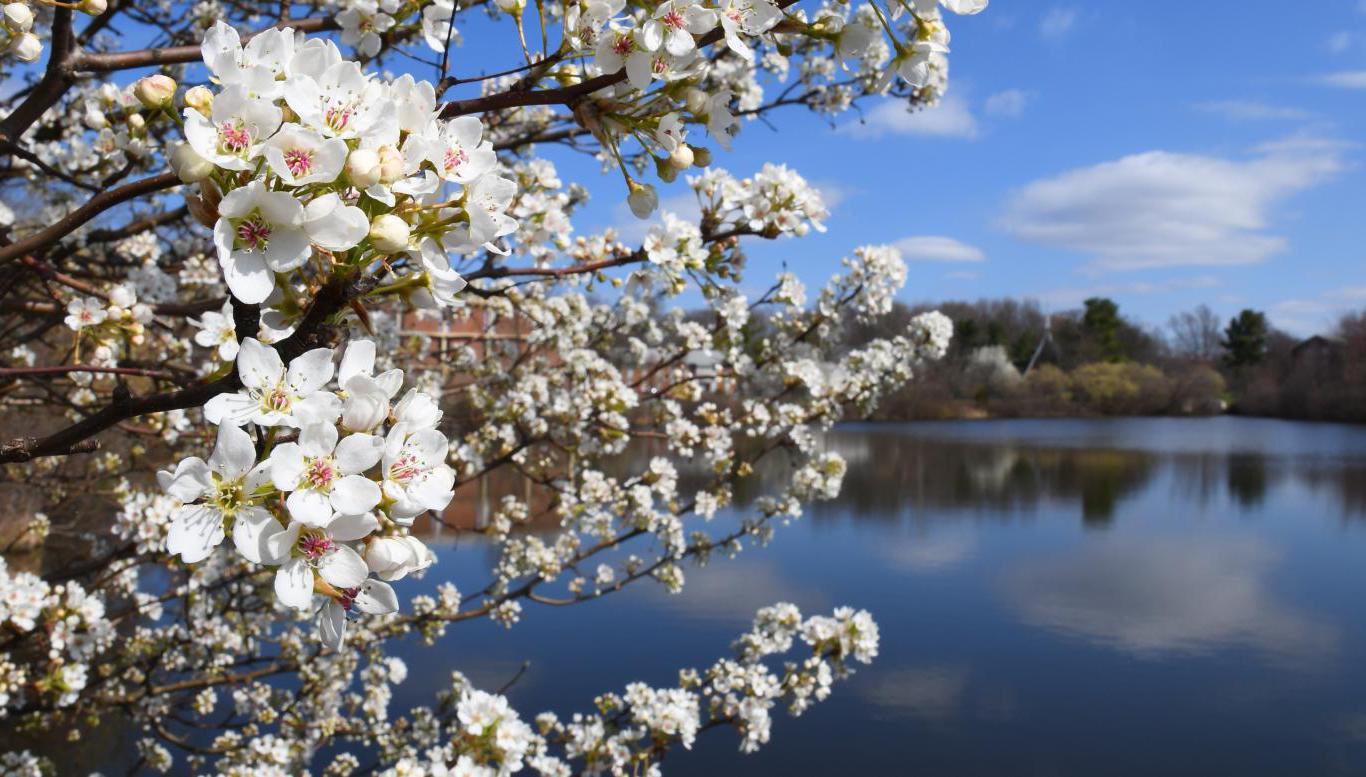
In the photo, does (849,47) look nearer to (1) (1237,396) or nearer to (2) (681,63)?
(2) (681,63)

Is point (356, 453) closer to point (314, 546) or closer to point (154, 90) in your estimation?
point (314, 546)

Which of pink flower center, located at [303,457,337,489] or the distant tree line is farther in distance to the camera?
the distant tree line

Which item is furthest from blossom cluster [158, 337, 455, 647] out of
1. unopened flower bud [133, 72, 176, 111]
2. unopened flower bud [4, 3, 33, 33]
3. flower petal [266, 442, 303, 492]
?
unopened flower bud [4, 3, 33, 33]

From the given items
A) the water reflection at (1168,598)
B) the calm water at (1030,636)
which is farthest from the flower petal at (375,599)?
the water reflection at (1168,598)

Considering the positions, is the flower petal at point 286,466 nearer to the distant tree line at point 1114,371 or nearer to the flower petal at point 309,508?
the flower petal at point 309,508

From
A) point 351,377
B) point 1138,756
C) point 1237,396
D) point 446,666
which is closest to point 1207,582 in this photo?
point 1138,756

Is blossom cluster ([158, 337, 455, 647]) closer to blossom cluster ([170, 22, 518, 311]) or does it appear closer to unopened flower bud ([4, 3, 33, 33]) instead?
blossom cluster ([170, 22, 518, 311])

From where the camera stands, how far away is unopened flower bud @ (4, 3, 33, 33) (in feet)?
3.99

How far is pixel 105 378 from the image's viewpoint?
3.27m

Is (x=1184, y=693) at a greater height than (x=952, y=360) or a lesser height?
lesser

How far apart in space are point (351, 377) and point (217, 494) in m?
0.14

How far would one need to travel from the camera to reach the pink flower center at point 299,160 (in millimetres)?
674

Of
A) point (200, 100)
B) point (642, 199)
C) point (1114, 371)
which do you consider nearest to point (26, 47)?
point (200, 100)

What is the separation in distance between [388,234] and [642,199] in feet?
1.48
